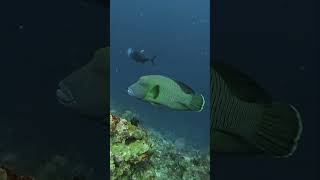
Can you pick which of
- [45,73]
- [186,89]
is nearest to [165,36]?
[45,73]

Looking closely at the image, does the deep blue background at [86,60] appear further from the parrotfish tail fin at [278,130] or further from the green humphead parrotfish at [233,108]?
the parrotfish tail fin at [278,130]

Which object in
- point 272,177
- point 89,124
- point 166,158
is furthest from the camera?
point 166,158

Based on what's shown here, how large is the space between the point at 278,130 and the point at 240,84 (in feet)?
0.81

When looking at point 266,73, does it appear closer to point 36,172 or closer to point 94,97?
point 94,97

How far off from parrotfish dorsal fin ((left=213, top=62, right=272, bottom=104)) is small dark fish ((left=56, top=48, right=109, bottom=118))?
68cm

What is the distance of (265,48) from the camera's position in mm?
3520

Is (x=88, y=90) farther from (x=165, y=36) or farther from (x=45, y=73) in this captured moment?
(x=165, y=36)

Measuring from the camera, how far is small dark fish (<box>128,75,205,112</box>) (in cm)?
257

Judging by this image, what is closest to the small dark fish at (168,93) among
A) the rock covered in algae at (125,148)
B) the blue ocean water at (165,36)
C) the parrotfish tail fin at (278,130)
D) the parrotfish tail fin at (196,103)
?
the parrotfish tail fin at (196,103)

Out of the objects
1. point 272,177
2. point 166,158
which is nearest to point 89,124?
point 272,177

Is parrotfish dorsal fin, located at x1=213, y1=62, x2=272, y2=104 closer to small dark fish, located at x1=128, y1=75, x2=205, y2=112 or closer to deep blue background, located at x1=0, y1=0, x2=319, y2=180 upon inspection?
small dark fish, located at x1=128, y1=75, x2=205, y2=112

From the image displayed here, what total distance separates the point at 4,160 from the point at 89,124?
74 centimetres

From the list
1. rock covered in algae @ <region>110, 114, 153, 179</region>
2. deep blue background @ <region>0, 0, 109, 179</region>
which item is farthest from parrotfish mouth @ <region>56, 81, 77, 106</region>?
rock covered in algae @ <region>110, 114, 153, 179</region>

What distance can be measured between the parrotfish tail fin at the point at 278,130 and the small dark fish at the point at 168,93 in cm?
72
